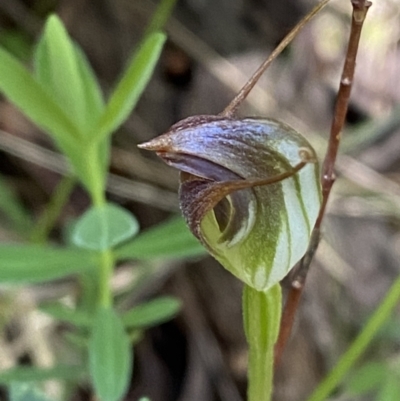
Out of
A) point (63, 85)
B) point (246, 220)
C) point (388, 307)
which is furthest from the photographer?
point (63, 85)

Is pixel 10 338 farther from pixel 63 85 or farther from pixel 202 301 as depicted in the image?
pixel 63 85

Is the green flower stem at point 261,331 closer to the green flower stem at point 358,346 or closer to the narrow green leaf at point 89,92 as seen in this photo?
the green flower stem at point 358,346

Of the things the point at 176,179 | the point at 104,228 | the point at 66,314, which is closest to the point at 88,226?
the point at 104,228

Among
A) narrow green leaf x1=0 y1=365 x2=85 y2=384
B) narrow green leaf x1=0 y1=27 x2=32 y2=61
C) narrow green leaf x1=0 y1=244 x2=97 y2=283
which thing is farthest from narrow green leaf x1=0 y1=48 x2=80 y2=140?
narrow green leaf x1=0 y1=27 x2=32 y2=61

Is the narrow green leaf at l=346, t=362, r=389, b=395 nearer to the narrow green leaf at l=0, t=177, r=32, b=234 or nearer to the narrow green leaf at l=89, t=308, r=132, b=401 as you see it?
the narrow green leaf at l=89, t=308, r=132, b=401

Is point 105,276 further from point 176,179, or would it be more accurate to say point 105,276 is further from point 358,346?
point 176,179

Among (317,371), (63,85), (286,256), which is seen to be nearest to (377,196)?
(317,371)
